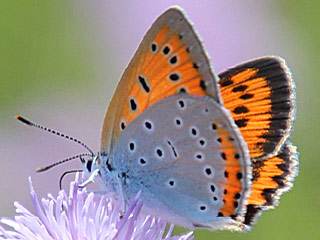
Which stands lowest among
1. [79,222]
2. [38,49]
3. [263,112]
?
[79,222]

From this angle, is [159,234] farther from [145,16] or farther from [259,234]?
[145,16]

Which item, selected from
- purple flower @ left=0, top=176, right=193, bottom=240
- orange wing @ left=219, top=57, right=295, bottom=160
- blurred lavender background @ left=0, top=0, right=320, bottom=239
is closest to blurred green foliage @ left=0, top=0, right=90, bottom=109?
blurred lavender background @ left=0, top=0, right=320, bottom=239

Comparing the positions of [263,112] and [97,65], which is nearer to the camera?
[263,112]

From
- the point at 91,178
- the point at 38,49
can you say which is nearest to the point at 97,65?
the point at 38,49

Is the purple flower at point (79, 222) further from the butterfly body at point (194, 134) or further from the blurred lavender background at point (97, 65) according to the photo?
the blurred lavender background at point (97, 65)

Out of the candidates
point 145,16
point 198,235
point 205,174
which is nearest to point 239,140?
point 205,174

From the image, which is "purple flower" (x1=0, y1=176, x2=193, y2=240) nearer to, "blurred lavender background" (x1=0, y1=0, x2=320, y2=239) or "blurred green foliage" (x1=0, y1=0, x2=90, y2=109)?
"blurred lavender background" (x1=0, y1=0, x2=320, y2=239)

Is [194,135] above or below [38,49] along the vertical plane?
below

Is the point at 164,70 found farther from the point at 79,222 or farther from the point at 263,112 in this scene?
the point at 79,222
